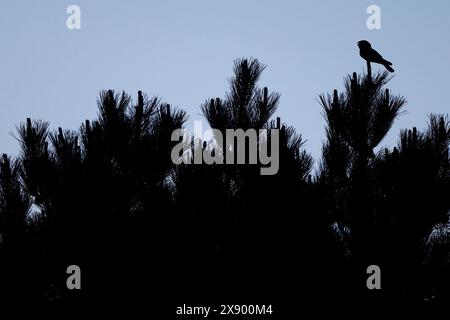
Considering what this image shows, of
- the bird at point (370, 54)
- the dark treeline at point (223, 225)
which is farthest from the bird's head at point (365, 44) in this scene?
the dark treeline at point (223, 225)

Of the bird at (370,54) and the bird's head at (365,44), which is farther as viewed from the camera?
the bird's head at (365,44)

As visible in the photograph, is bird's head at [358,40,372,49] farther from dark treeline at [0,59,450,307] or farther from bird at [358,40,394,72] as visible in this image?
dark treeline at [0,59,450,307]

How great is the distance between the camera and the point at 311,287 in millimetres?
4910

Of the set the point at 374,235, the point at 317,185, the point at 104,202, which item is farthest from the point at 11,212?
the point at 374,235

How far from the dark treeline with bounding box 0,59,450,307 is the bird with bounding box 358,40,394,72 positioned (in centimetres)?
107

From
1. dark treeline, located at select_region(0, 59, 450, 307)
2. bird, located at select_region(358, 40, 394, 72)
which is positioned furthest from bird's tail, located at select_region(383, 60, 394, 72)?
dark treeline, located at select_region(0, 59, 450, 307)

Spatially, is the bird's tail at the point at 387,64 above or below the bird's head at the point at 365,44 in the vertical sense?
below

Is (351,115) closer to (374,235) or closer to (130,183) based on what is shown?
(374,235)

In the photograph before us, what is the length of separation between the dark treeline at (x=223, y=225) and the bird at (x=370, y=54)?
107 centimetres

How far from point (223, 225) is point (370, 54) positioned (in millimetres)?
2365

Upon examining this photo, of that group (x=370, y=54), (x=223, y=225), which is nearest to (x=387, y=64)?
(x=370, y=54)

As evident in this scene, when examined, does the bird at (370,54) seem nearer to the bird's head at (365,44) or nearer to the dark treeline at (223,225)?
the bird's head at (365,44)

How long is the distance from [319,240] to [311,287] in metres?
0.35

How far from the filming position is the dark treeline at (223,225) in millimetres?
4910
